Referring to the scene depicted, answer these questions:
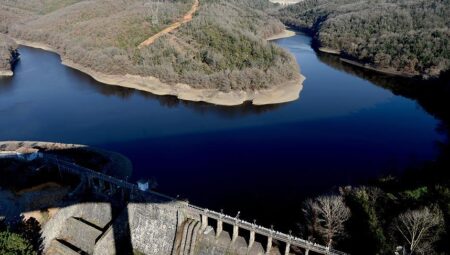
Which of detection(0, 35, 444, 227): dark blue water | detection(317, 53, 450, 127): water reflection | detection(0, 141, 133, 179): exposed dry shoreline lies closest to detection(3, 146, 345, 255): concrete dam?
detection(0, 35, 444, 227): dark blue water

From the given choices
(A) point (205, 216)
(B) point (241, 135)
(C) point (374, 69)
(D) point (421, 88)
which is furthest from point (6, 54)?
(D) point (421, 88)

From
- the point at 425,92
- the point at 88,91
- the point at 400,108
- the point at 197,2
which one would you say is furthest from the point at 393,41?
the point at 88,91

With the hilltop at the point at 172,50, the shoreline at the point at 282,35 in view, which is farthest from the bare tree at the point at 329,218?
the shoreline at the point at 282,35

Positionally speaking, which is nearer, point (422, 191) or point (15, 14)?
point (422, 191)

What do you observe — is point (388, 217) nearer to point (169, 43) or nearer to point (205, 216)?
point (205, 216)

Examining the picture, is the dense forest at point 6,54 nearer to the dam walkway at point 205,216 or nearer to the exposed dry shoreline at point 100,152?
the exposed dry shoreline at point 100,152

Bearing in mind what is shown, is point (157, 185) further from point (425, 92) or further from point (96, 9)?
point (96, 9)
